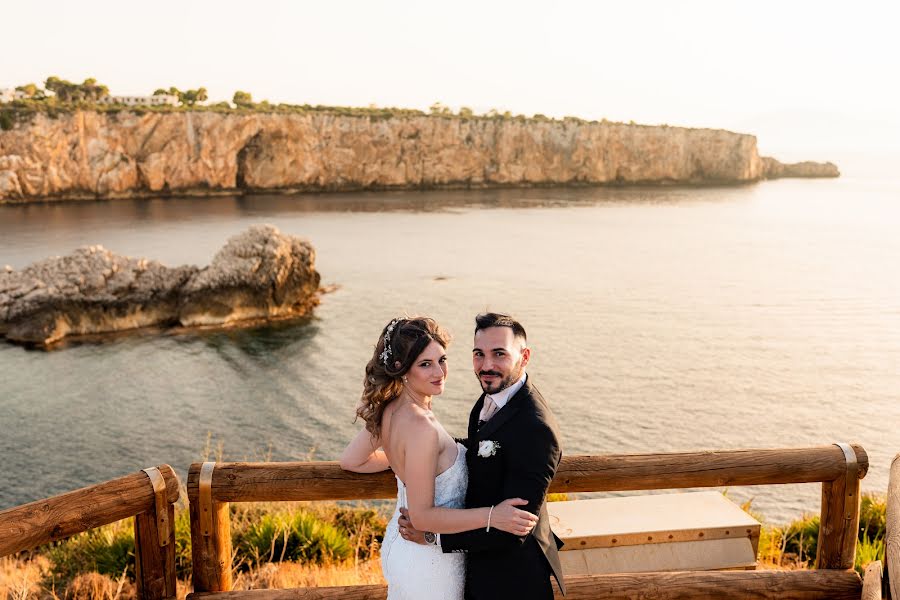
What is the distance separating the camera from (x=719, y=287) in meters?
44.4

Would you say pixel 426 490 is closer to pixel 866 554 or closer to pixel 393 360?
pixel 393 360

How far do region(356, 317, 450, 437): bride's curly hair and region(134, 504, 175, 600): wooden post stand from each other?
66.3 inches

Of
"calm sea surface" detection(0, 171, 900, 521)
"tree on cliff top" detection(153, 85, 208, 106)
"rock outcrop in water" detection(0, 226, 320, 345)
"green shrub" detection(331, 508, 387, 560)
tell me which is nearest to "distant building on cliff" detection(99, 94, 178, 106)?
"tree on cliff top" detection(153, 85, 208, 106)

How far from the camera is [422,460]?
3.43 meters

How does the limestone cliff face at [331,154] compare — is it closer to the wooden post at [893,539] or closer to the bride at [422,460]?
the bride at [422,460]

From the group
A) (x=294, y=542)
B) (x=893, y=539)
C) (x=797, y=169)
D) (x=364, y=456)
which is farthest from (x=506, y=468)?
(x=797, y=169)

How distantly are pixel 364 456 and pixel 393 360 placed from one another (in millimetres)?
902

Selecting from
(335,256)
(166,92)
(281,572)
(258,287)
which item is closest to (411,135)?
(166,92)

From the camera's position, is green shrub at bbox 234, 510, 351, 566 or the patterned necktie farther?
green shrub at bbox 234, 510, 351, 566

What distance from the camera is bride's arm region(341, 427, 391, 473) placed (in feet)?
13.8

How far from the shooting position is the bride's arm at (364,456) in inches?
165

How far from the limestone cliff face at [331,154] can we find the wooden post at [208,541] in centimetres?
8774

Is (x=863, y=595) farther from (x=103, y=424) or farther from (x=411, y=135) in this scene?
(x=411, y=135)

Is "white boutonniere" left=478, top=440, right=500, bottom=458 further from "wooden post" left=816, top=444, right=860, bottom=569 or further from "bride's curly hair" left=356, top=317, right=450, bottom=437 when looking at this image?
"wooden post" left=816, top=444, right=860, bottom=569
